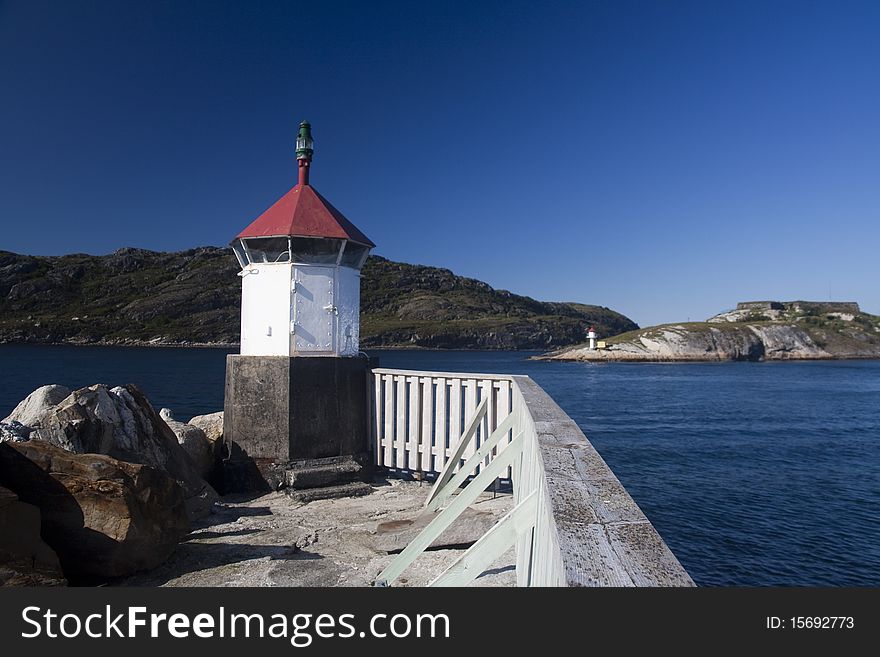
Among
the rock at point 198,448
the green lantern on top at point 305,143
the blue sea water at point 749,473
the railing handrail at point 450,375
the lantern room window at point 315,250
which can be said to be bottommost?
the blue sea water at point 749,473

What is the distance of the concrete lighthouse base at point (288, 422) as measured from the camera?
8977 mm

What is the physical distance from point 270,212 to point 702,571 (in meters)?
11.5

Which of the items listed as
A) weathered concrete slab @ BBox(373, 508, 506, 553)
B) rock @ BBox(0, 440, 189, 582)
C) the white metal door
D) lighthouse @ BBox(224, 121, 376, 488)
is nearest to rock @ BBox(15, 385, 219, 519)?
lighthouse @ BBox(224, 121, 376, 488)

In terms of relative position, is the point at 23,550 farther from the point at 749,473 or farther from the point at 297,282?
the point at 749,473

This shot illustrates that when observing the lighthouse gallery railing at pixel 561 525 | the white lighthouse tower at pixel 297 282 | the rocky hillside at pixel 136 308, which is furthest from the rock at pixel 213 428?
the rocky hillside at pixel 136 308

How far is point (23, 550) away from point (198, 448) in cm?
466

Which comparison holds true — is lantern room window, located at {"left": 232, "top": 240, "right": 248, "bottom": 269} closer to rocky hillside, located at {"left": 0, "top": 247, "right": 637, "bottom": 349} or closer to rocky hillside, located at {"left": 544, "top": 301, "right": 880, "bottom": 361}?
rocky hillside, located at {"left": 544, "top": 301, "right": 880, "bottom": 361}

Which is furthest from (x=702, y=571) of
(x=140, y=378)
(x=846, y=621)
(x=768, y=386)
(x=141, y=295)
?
(x=141, y=295)

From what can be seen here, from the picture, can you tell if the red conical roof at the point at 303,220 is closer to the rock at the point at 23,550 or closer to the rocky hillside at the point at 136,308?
the rock at the point at 23,550

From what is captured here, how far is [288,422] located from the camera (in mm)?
8984

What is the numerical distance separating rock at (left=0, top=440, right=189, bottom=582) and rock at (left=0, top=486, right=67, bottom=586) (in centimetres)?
41

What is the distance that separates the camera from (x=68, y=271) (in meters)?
181

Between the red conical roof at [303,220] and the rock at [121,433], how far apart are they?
3243 mm

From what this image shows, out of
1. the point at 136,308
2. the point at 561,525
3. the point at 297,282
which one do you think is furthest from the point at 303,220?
the point at 136,308
